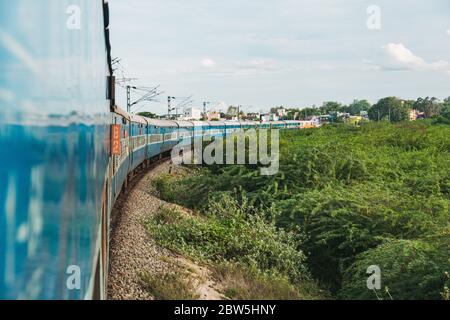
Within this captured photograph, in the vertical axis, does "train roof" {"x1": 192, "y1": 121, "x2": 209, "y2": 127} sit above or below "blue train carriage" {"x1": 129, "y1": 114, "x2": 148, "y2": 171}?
above

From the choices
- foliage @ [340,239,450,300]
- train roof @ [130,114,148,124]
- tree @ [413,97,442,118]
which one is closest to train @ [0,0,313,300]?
foliage @ [340,239,450,300]

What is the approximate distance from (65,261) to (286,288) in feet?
20.3

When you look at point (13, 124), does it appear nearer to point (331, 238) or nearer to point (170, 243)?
point (170, 243)

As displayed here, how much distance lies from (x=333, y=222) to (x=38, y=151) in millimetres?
10512

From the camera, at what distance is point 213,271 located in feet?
27.7

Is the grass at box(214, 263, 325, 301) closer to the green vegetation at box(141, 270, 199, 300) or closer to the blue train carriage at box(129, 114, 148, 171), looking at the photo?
the green vegetation at box(141, 270, 199, 300)

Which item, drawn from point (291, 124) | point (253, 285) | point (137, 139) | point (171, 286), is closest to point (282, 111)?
point (291, 124)

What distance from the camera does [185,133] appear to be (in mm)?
35469

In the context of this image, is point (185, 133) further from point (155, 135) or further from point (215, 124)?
point (155, 135)

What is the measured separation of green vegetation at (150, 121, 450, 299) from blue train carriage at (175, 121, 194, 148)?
1571 cm

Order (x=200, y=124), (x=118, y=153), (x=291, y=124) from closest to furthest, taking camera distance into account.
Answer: (x=118, y=153) → (x=200, y=124) → (x=291, y=124)

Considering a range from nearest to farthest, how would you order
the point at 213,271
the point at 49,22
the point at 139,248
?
the point at 49,22
the point at 213,271
the point at 139,248

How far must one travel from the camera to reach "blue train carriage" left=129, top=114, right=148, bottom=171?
17209mm

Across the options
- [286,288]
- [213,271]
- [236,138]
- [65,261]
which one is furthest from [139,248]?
[236,138]
